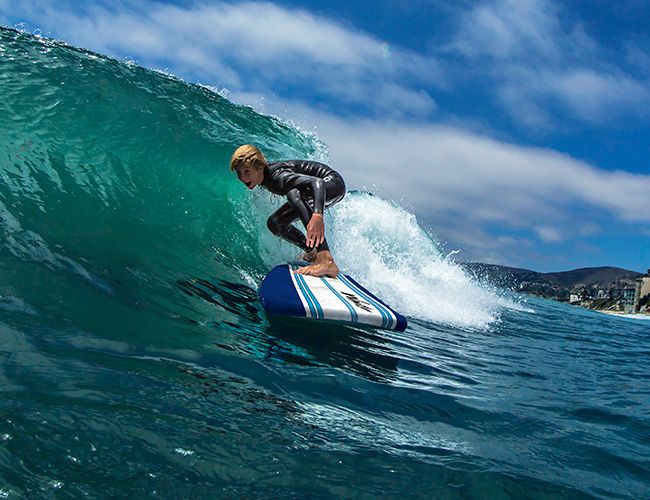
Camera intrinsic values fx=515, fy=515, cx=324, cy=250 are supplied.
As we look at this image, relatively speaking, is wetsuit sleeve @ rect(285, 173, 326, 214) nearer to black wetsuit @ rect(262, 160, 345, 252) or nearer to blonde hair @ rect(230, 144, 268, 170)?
black wetsuit @ rect(262, 160, 345, 252)

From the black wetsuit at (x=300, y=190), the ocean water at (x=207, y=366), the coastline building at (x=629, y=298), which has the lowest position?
the ocean water at (x=207, y=366)

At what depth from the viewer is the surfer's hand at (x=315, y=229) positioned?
5754 mm

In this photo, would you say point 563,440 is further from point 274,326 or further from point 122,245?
point 122,245

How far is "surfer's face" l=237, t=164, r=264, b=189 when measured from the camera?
5.98 metres

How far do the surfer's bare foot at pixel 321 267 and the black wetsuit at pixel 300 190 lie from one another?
87mm

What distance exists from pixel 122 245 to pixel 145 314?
2112 mm

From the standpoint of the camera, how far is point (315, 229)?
18.9 feet

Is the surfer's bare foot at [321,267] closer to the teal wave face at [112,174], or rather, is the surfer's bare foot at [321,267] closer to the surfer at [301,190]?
the surfer at [301,190]

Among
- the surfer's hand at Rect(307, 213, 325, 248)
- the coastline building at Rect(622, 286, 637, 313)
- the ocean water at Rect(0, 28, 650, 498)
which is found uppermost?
the coastline building at Rect(622, 286, 637, 313)

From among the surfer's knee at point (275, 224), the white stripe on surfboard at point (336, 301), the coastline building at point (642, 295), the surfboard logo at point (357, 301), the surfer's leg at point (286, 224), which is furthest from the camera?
the coastline building at point (642, 295)

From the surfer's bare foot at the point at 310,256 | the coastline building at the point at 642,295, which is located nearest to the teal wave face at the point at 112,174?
the surfer's bare foot at the point at 310,256

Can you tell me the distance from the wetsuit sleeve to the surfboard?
889 mm

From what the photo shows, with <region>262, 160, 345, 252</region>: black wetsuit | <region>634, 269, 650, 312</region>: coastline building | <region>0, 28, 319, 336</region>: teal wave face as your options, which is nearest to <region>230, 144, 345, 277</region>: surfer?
<region>262, 160, 345, 252</region>: black wetsuit

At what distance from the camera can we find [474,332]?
756cm
